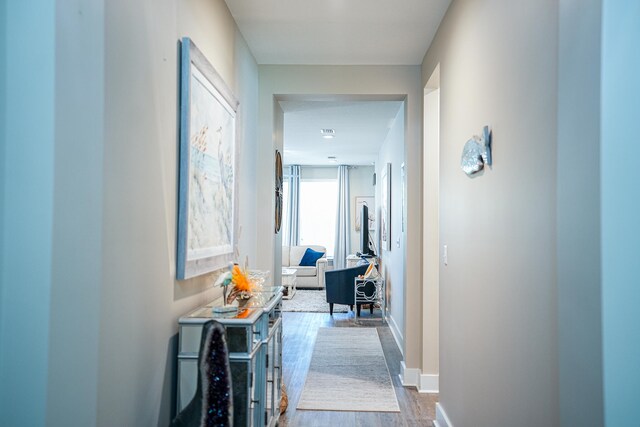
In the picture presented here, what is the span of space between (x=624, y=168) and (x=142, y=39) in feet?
5.02

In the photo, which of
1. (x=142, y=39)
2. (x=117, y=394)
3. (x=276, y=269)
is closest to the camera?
(x=117, y=394)

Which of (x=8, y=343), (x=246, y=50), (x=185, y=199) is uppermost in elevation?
(x=246, y=50)

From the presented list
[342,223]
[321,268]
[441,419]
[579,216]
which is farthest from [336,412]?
[342,223]

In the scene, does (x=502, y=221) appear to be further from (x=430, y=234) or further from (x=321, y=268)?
(x=321, y=268)

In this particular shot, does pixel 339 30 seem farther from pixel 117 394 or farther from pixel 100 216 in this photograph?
pixel 117 394

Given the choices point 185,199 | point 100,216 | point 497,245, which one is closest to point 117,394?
point 100,216

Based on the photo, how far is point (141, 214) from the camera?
5.37 feet

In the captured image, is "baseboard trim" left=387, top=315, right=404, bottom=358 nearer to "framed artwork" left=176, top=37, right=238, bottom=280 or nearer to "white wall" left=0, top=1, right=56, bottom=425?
"framed artwork" left=176, top=37, right=238, bottom=280

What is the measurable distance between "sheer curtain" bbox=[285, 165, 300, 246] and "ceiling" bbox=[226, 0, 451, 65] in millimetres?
6532

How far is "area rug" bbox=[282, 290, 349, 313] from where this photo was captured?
7.34 metres

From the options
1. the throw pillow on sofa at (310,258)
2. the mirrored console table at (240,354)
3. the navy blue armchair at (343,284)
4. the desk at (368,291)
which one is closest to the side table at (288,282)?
the throw pillow on sofa at (310,258)

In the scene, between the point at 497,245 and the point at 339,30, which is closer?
the point at 497,245

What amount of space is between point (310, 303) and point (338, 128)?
10.3 feet

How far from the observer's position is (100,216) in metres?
1.33
